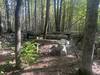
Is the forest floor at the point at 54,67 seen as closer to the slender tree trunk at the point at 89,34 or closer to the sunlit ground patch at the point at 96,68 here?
the sunlit ground patch at the point at 96,68

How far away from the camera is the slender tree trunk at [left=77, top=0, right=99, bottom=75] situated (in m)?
4.67

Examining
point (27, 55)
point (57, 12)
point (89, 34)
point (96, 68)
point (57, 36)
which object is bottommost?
point (96, 68)

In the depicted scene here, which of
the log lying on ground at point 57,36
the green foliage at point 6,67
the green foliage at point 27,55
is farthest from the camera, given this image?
the log lying on ground at point 57,36

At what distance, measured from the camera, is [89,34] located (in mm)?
4789

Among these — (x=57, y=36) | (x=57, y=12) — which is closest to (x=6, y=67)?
(x=57, y=36)

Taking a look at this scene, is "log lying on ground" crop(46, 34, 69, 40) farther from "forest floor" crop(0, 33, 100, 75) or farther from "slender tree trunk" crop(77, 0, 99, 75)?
"slender tree trunk" crop(77, 0, 99, 75)

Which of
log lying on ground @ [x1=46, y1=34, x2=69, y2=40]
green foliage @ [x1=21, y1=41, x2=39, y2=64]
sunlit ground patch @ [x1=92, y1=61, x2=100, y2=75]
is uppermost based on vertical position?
log lying on ground @ [x1=46, y1=34, x2=69, y2=40]

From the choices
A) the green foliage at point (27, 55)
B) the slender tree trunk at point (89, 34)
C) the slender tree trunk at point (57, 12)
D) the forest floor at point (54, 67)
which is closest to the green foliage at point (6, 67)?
the forest floor at point (54, 67)

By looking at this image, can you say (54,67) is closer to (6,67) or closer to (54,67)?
(54,67)

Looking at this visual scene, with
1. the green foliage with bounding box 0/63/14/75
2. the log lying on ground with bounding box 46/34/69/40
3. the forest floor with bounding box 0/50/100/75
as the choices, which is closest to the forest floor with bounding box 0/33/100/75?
the forest floor with bounding box 0/50/100/75

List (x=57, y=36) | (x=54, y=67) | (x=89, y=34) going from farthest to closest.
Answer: (x=57, y=36) < (x=54, y=67) < (x=89, y=34)

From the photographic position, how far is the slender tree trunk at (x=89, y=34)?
4.67 meters

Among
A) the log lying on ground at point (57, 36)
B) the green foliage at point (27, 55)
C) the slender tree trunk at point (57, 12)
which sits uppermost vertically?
the slender tree trunk at point (57, 12)

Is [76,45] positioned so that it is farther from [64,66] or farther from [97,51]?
[64,66]
